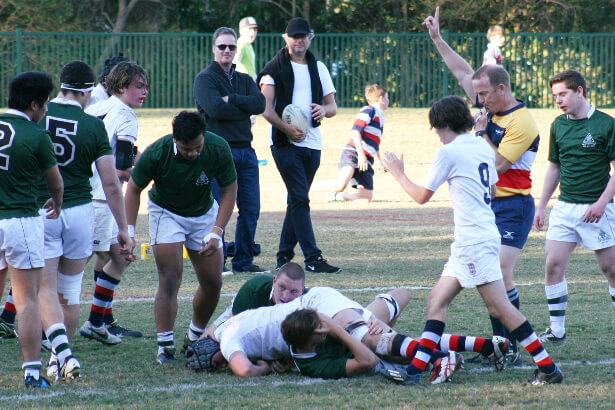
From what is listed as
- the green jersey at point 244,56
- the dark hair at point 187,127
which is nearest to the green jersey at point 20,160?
the dark hair at point 187,127

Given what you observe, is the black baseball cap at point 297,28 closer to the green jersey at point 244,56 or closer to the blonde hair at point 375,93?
the blonde hair at point 375,93

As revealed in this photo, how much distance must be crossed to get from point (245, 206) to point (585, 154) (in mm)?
→ 3761

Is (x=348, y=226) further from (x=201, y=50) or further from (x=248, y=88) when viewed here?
(x=201, y=50)

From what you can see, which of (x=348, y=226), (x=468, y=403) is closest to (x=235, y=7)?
(x=348, y=226)

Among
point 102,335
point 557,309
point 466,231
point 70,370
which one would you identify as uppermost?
point 466,231

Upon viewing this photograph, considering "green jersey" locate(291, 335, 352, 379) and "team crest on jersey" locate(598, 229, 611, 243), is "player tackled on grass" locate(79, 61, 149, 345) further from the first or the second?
"team crest on jersey" locate(598, 229, 611, 243)

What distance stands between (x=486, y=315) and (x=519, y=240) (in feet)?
4.08

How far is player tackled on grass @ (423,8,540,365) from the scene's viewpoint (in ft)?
19.5

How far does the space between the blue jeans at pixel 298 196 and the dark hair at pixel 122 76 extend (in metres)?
2.82

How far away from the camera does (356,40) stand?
25719 mm

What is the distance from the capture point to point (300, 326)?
5297 mm

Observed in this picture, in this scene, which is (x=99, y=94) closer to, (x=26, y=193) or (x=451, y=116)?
(x=26, y=193)

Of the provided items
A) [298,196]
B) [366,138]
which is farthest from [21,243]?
[366,138]

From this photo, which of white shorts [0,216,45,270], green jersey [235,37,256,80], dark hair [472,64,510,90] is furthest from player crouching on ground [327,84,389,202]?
white shorts [0,216,45,270]
